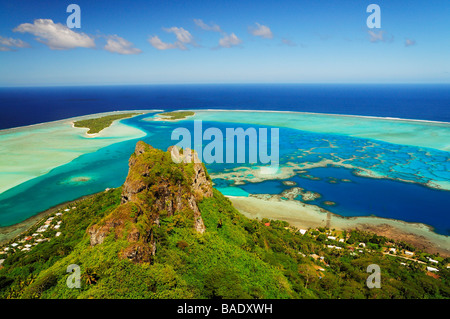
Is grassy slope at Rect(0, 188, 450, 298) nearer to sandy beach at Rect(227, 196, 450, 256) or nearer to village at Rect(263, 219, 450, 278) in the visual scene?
village at Rect(263, 219, 450, 278)

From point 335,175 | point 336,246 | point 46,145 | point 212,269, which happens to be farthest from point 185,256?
point 46,145

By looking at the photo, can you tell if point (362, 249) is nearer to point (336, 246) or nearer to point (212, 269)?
point (336, 246)

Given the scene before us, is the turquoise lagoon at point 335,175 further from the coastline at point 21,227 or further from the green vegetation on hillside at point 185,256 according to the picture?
the green vegetation on hillside at point 185,256

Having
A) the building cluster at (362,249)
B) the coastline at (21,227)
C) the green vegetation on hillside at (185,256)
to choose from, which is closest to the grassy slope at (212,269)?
the green vegetation on hillside at (185,256)

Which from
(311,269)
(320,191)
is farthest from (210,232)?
(320,191)

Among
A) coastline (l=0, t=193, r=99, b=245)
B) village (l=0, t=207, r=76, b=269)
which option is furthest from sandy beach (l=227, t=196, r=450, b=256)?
coastline (l=0, t=193, r=99, b=245)
